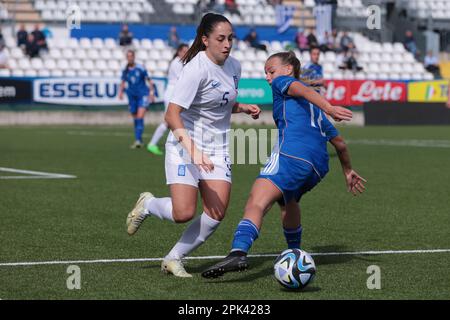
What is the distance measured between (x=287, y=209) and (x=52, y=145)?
16.9 m

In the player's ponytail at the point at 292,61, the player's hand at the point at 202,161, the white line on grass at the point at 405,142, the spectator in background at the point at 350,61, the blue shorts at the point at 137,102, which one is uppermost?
the player's ponytail at the point at 292,61

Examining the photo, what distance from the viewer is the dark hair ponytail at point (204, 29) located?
748 cm

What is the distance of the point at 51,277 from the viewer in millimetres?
7473

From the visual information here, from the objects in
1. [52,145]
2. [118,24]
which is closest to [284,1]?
[118,24]

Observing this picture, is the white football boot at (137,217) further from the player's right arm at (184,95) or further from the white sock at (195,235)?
the player's right arm at (184,95)

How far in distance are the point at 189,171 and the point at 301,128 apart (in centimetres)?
90

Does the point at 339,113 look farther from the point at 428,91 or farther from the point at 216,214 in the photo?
the point at 428,91

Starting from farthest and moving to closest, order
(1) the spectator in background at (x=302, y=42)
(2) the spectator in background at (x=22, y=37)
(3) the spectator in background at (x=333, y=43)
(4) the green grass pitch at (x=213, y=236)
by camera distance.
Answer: (3) the spectator in background at (x=333, y=43)
(1) the spectator in background at (x=302, y=42)
(2) the spectator in background at (x=22, y=37)
(4) the green grass pitch at (x=213, y=236)

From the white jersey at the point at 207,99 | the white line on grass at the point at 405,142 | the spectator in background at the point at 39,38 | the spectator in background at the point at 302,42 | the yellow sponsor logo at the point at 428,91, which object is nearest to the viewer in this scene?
the white jersey at the point at 207,99

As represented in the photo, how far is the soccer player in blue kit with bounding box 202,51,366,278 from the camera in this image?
290 inches

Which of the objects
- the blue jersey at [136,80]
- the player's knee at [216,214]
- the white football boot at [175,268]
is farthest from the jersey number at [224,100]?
the blue jersey at [136,80]

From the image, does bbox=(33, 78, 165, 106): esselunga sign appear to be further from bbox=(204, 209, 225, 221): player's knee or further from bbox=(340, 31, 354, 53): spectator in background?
bbox=(204, 209, 225, 221): player's knee

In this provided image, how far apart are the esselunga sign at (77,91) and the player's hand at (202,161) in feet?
91.6
